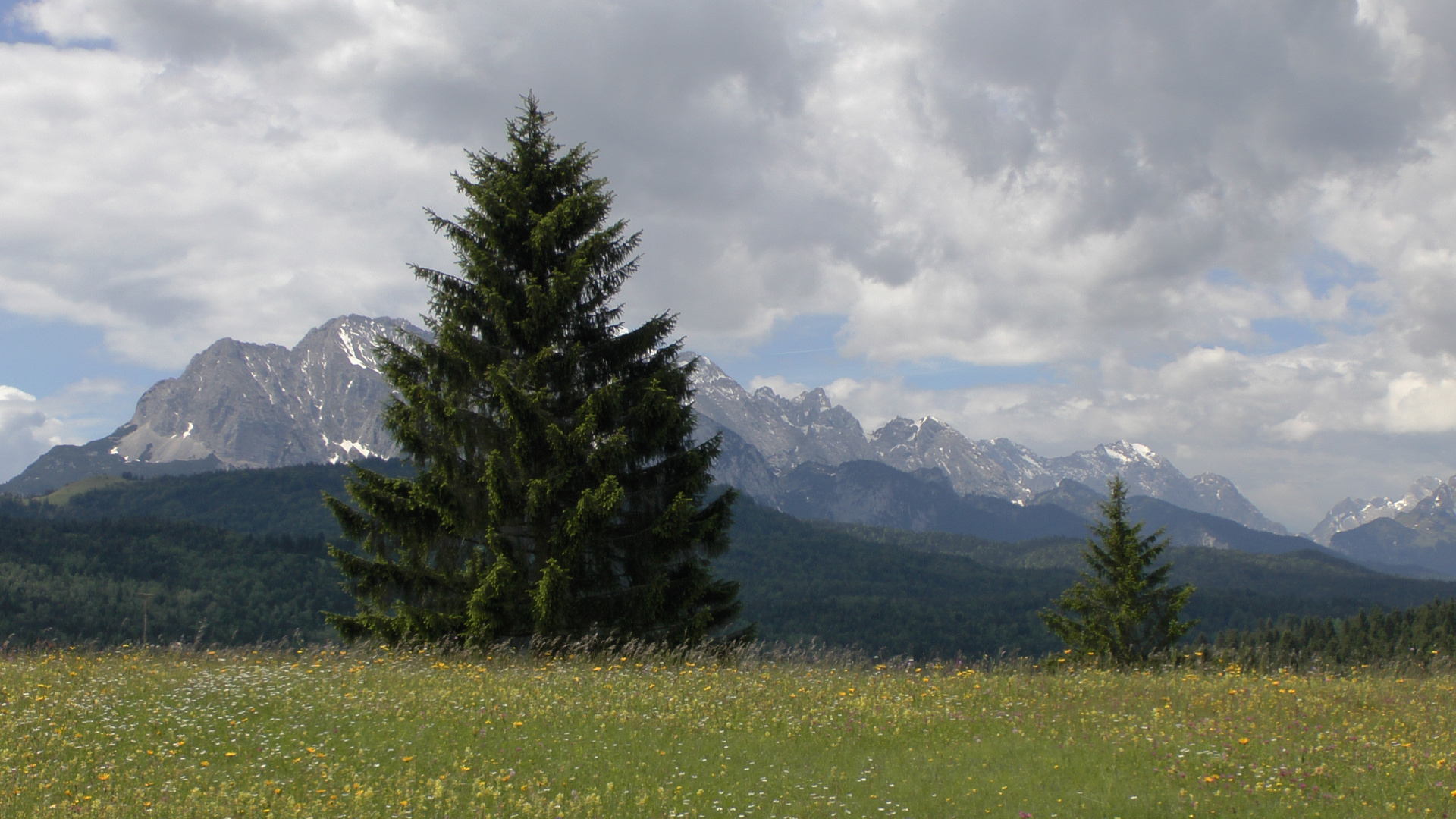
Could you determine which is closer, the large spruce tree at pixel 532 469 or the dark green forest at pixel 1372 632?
the large spruce tree at pixel 532 469

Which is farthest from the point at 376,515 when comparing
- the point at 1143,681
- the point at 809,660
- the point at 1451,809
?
the point at 1451,809

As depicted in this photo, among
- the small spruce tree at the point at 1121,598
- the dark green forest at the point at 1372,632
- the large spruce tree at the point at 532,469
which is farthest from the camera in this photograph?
the dark green forest at the point at 1372,632

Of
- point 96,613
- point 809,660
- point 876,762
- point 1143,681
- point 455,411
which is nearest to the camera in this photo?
point 876,762

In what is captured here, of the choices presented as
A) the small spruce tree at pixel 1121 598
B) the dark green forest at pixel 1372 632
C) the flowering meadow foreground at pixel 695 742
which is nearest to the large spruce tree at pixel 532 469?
the flowering meadow foreground at pixel 695 742

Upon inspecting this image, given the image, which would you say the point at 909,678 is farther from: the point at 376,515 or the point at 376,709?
the point at 376,515

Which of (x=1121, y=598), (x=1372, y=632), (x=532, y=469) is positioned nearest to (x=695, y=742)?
(x=532, y=469)

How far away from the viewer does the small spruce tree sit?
3247 centimetres

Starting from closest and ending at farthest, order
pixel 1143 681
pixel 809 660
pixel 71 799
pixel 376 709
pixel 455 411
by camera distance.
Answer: pixel 71 799
pixel 376 709
pixel 1143 681
pixel 809 660
pixel 455 411

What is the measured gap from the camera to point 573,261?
638 inches

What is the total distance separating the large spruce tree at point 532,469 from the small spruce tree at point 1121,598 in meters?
21.5

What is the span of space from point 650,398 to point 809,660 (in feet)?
17.3

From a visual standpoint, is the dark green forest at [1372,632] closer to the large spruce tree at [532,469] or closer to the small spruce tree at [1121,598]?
the small spruce tree at [1121,598]

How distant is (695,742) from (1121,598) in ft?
95.4

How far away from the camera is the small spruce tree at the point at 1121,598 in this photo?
32.5 m
